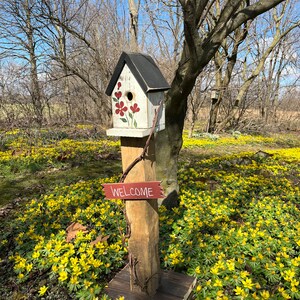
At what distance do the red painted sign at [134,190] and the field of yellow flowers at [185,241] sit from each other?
0.37 meters

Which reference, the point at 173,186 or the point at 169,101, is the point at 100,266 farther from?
the point at 169,101

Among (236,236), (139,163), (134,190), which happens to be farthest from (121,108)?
(236,236)

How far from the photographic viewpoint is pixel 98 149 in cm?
808

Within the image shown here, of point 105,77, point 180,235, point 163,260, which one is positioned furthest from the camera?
point 105,77

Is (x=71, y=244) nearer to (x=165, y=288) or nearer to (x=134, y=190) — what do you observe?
(x=165, y=288)

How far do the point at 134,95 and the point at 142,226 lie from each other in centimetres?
110

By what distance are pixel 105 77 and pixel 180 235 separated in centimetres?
748

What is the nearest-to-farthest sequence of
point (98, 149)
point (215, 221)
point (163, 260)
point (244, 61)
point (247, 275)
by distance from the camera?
point (247, 275) < point (163, 260) < point (215, 221) < point (98, 149) < point (244, 61)

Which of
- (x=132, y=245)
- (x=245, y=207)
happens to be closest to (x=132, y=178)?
(x=132, y=245)

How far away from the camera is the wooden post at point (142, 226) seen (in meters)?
1.93

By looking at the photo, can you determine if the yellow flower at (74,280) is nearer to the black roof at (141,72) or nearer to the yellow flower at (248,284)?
the yellow flower at (248,284)

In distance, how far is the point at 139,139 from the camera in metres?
1.91

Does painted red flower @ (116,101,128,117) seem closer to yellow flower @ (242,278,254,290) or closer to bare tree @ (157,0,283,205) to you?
bare tree @ (157,0,283,205)

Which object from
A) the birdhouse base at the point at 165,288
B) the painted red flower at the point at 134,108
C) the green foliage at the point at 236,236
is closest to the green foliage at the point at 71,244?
the birdhouse base at the point at 165,288
